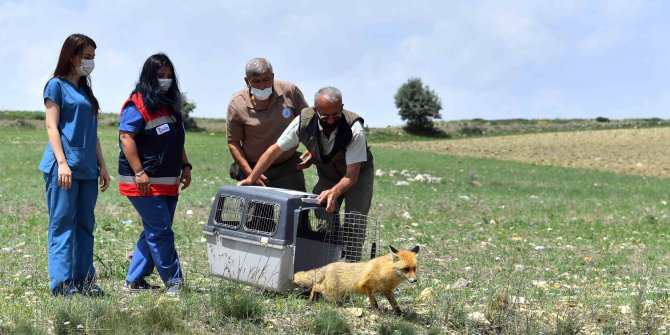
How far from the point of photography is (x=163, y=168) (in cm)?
764

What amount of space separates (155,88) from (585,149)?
156 feet

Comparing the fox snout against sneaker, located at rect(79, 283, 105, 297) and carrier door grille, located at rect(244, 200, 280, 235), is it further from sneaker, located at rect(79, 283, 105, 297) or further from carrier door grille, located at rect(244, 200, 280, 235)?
sneaker, located at rect(79, 283, 105, 297)

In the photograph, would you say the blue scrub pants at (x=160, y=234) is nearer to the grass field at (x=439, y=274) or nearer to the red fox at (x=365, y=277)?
the grass field at (x=439, y=274)

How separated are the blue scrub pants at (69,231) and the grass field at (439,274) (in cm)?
26

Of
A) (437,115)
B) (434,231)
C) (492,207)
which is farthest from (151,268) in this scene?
(437,115)

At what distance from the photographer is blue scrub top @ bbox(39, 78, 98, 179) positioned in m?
7.34

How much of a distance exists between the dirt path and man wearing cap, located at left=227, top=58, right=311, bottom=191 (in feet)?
113

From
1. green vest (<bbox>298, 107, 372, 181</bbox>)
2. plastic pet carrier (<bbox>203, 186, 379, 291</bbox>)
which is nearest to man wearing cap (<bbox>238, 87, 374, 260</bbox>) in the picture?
green vest (<bbox>298, 107, 372, 181</bbox>)

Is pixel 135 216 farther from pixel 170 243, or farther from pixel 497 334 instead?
pixel 497 334

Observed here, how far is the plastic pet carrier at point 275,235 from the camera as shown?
7.49 meters

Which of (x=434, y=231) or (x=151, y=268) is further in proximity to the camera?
(x=434, y=231)

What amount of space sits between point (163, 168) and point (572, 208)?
14.1 meters

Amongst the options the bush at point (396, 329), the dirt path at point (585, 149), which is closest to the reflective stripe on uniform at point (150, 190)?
the bush at point (396, 329)

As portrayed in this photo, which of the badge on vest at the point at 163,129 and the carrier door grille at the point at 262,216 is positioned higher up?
the badge on vest at the point at 163,129
